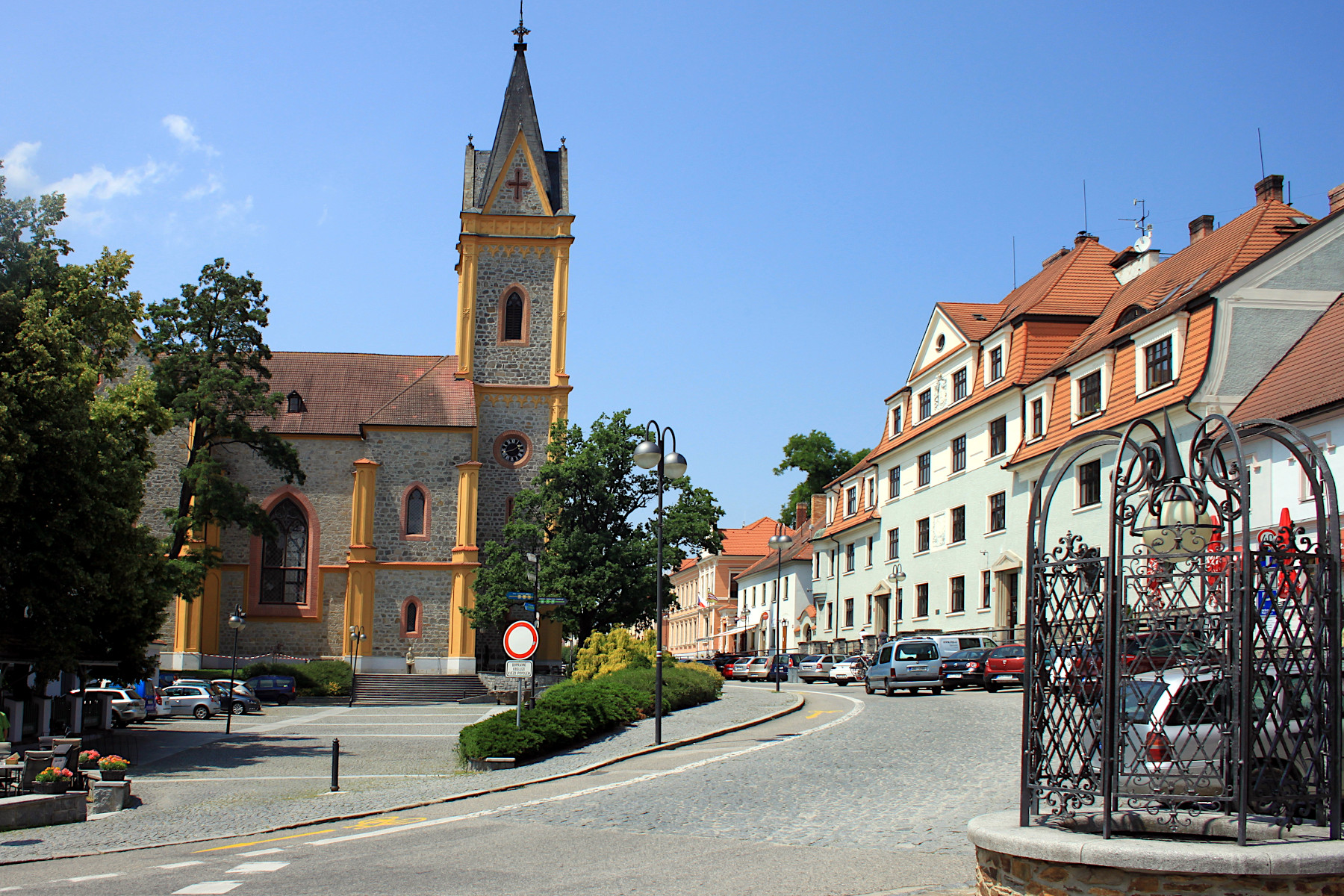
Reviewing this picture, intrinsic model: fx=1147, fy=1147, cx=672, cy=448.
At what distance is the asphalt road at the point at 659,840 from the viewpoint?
9094 mm

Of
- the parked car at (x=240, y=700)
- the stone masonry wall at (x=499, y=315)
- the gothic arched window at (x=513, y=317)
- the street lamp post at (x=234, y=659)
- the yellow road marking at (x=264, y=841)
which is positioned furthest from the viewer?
the gothic arched window at (x=513, y=317)

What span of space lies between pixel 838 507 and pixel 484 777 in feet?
138

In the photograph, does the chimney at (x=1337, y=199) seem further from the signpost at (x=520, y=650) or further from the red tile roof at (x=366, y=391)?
the red tile roof at (x=366, y=391)

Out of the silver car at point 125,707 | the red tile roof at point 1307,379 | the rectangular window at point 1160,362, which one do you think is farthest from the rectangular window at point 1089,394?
the silver car at point 125,707

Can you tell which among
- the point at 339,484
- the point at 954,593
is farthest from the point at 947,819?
the point at 339,484

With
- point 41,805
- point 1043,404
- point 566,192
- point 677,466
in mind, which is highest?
point 566,192

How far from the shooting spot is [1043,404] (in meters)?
36.1

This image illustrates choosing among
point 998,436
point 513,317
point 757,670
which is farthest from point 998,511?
point 513,317

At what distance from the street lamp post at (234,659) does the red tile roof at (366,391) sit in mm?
8293

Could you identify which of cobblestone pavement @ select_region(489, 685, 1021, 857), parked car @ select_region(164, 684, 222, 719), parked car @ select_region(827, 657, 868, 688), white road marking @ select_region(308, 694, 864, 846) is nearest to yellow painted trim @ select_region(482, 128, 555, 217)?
parked car @ select_region(827, 657, 868, 688)

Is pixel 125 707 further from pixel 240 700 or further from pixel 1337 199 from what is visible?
pixel 1337 199

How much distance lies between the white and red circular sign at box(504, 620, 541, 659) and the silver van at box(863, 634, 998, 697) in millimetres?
14187

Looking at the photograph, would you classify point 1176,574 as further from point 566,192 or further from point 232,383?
point 566,192

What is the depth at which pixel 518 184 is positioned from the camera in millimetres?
51094
